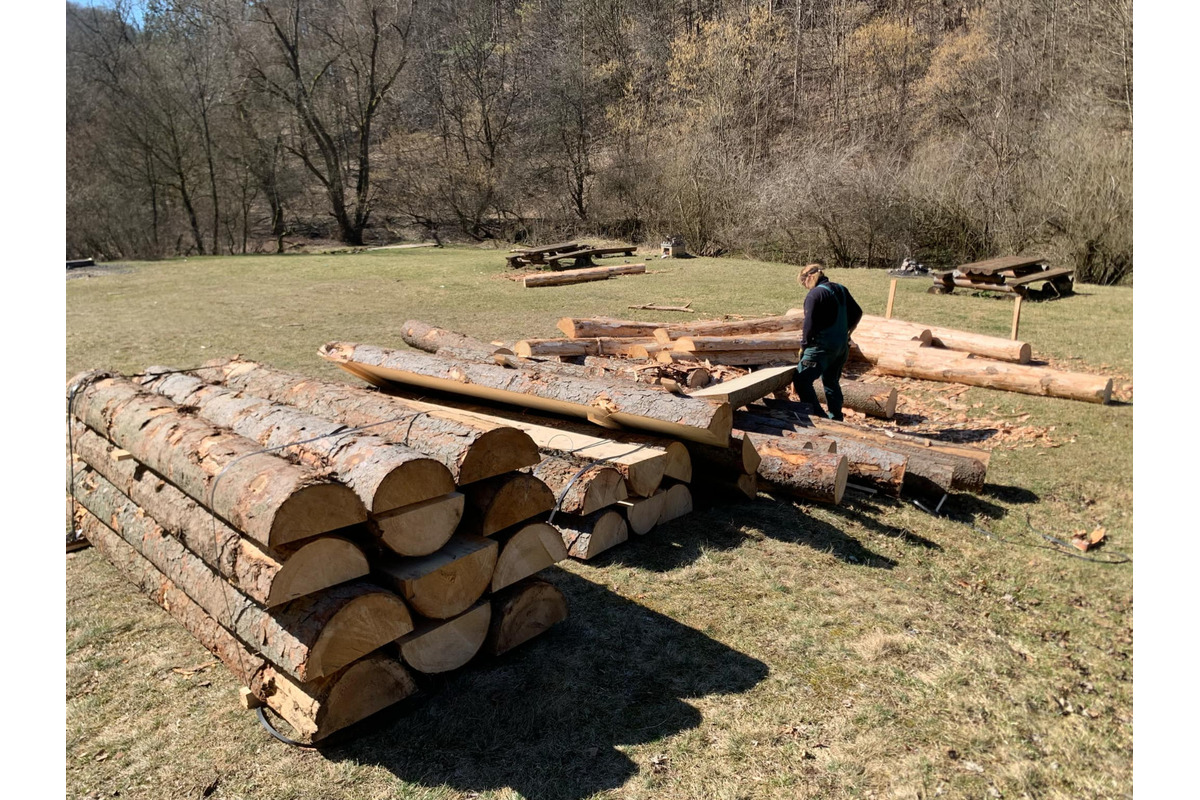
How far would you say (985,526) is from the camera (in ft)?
21.2

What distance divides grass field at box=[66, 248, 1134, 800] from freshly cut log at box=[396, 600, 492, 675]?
0.19 metres

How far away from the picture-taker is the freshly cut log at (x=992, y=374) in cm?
978

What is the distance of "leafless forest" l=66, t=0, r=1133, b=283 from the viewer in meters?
24.9

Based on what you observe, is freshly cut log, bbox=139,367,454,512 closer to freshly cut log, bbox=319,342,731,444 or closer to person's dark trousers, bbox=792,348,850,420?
freshly cut log, bbox=319,342,731,444

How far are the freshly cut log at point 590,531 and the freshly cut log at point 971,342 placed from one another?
312 inches

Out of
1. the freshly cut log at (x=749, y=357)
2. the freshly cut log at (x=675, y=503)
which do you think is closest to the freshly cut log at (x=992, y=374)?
the freshly cut log at (x=749, y=357)

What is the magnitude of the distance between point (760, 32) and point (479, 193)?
14944mm

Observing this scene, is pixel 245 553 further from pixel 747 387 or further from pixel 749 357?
pixel 749 357

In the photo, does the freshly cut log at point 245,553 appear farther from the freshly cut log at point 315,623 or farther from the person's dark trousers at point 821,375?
the person's dark trousers at point 821,375

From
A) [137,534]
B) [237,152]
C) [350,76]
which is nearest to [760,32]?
[350,76]

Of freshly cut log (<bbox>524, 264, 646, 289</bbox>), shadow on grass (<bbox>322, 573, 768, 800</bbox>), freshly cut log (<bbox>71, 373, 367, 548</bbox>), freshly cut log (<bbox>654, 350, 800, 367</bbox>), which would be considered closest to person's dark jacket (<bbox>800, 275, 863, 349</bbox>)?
freshly cut log (<bbox>654, 350, 800, 367</bbox>)

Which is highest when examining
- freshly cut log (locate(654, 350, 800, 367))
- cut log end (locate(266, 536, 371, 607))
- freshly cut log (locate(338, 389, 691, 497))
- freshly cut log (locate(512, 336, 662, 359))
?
freshly cut log (locate(512, 336, 662, 359))

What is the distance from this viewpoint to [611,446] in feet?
19.5

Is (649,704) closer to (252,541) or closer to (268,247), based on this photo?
(252,541)
